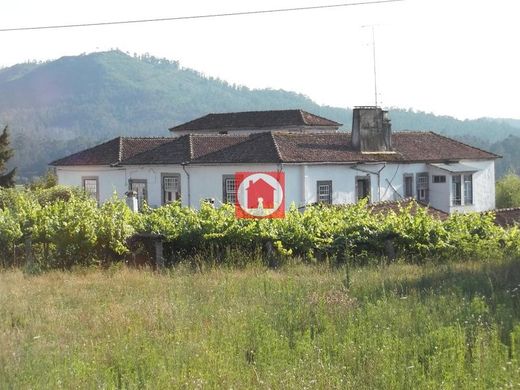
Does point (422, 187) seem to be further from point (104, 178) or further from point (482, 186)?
point (104, 178)

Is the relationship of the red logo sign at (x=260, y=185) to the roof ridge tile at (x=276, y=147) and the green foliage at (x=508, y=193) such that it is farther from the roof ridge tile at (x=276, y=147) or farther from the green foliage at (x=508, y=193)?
the green foliage at (x=508, y=193)

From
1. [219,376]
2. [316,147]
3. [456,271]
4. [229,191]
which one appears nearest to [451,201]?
[316,147]

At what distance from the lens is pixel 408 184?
45688mm

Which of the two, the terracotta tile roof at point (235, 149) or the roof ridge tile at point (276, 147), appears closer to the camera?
the roof ridge tile at point (276, 147)

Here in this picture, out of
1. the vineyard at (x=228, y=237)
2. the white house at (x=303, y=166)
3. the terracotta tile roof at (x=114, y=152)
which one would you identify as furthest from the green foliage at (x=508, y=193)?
the vineyard at (x=228, y=237)

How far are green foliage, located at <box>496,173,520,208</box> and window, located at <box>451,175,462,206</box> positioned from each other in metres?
18.7

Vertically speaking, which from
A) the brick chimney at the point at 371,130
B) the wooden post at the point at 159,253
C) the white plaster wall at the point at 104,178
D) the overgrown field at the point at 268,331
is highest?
the brick chimney at the point at 371,130

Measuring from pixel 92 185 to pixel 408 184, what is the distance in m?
18.2

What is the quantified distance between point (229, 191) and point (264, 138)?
147 inches

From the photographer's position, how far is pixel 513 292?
38.4 feet

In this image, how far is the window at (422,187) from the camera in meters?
46.4

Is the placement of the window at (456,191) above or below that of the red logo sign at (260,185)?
below

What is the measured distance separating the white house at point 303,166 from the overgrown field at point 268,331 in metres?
25.7

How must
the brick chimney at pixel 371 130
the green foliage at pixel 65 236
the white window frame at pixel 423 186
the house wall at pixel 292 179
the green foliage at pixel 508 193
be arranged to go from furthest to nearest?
the green foliage at pixel 508 193 → the white window frame at pixel 423 186 → the brick chimney at pixel 371 130 → the house wall at pixel 292 179 → the green foliage at pixel 65 236
